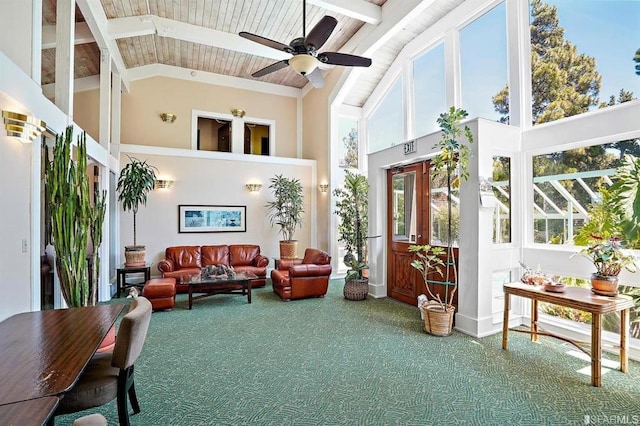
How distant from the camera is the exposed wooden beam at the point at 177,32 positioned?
548 cm

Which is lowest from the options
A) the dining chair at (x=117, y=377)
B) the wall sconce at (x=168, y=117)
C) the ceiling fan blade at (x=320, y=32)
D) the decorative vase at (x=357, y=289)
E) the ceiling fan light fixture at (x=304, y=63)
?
the decorative vase at (x=357, y=289)

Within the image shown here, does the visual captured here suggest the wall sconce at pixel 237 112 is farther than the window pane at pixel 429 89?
Yes

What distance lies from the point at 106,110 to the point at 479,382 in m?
6.69

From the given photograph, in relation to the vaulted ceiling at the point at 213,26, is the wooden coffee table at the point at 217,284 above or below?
below

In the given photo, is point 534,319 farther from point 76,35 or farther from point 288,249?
point 76,35

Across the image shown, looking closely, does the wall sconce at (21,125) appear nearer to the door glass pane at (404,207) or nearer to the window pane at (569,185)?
the door glass pane at (404,207)

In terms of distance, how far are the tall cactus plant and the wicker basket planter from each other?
12.1ft

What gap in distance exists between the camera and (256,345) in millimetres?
3611

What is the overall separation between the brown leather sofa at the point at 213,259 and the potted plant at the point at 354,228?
1.88m

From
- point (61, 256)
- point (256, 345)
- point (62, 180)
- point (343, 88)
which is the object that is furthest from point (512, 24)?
point (61, 256)

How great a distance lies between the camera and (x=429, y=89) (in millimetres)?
5648

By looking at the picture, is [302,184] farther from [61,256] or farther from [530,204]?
[61,256]

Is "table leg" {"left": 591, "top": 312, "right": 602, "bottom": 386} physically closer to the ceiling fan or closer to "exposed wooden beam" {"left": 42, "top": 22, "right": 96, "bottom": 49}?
the ceiling fan

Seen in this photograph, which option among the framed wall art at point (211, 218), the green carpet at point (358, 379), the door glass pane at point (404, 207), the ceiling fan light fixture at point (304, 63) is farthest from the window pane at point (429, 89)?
the framed wall art at point (211, 218)
